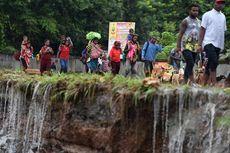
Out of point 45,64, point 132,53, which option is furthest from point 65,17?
point 132,53

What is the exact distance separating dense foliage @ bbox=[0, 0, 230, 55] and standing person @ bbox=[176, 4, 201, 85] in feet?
48.7

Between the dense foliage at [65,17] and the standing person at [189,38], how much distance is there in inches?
585

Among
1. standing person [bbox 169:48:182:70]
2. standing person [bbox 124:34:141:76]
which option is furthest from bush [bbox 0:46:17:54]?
standing person [bbox 124:34:141:76]

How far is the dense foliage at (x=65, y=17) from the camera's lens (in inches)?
1115

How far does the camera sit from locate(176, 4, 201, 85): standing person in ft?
30.7

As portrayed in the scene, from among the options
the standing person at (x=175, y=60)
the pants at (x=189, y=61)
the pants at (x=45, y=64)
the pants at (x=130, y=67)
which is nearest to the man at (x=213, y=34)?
the pants at (x=189, y=61)

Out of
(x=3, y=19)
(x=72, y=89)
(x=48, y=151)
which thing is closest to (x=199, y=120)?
(x=72, y=89)

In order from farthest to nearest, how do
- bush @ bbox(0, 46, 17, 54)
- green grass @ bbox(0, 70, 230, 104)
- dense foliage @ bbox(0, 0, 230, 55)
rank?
1. dense foliage @ bbox(0, 0, 230, 55)
2. bush @ bbox(0, 46, 17, 54)
3. green grass @ bbox(0, 70, 230, 104)

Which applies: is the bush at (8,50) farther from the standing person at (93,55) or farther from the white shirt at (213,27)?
→ the white shirt at (213,27)

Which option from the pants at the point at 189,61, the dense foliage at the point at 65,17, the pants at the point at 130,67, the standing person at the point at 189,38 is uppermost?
the dense foliage at the point at 65,17

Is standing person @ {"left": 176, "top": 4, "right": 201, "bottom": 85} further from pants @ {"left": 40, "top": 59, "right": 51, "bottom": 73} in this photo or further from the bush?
the bush

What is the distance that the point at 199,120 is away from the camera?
6.52 m

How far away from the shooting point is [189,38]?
946cm

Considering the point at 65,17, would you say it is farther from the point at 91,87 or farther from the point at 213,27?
the point at 91,87
